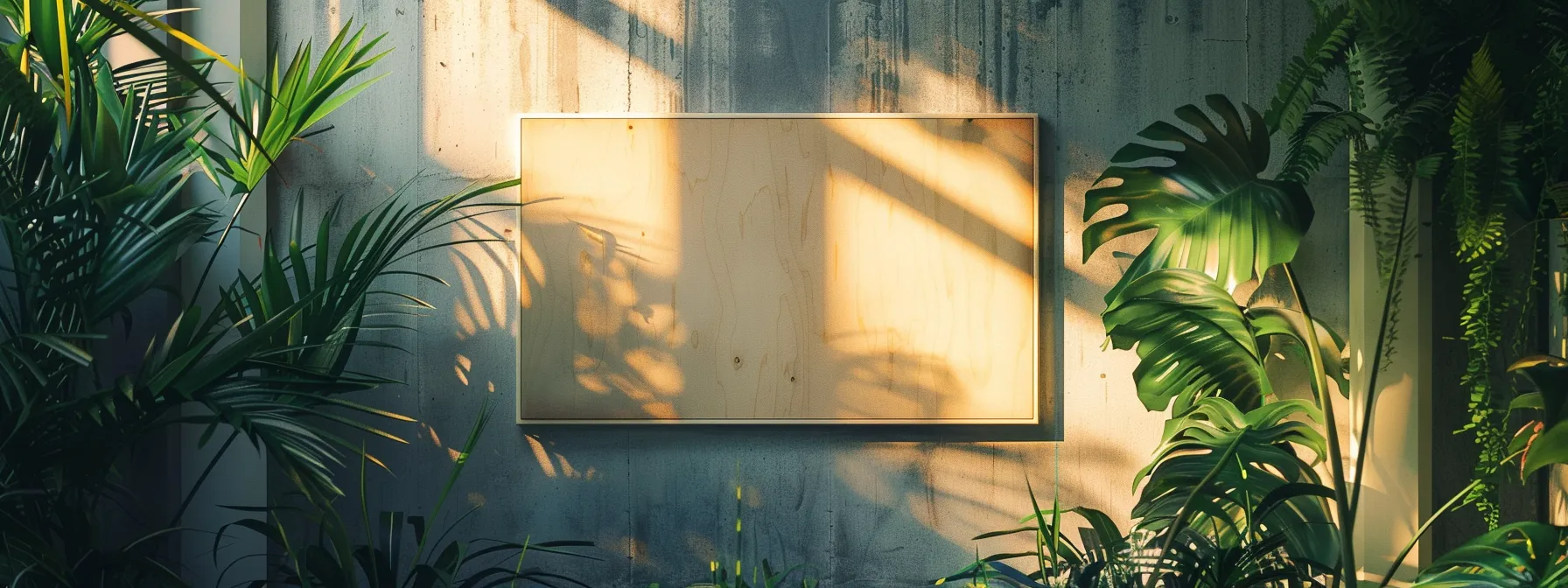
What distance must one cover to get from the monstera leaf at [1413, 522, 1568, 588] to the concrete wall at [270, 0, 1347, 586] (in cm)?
90

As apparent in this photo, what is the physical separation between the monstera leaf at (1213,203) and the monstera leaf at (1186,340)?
4cm

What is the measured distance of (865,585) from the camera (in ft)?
8.79

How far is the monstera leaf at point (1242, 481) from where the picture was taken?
191 centimetres

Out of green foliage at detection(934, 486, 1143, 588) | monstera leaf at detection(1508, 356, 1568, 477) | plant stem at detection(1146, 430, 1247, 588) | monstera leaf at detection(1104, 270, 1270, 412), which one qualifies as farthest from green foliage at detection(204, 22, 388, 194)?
monstera leaf at detection(1508, 356, 1568, 477)

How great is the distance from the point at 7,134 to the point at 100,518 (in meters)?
1.10

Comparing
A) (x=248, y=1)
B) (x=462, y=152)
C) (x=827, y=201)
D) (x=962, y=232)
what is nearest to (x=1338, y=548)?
(x=962, y=232)

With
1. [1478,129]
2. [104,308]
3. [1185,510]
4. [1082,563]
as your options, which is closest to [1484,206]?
[1478,129]

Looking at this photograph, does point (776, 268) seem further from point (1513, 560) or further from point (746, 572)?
point (1513, 560)

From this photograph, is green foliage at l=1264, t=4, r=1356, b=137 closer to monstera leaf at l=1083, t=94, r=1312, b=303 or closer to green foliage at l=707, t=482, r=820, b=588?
monstera leaf at l=1083, t=94, r=1312, b=303

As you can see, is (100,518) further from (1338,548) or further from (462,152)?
(1338,548)

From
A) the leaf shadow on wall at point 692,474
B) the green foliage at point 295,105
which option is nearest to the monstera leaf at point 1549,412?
the leaf shadow on wall at point 692,474

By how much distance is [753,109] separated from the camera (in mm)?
2637

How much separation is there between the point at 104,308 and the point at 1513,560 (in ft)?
8.63

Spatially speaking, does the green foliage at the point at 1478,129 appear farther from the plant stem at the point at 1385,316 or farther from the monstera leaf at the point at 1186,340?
the monstera leaf at the point at 1186,340
